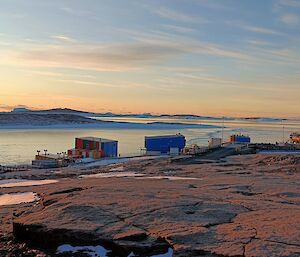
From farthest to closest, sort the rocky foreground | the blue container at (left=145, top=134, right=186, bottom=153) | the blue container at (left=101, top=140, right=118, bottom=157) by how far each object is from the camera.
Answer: the blue container at (left=145, top=134, right=186, bottom=153) < the blue container at (left=101, top=140, right=118, bottom=157) < the rocky foreground

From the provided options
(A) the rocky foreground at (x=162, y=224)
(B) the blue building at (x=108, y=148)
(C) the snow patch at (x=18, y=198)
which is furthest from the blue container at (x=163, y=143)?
(A) the rocky foreground at (x=162, y=224)

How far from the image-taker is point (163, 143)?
48.0 metres

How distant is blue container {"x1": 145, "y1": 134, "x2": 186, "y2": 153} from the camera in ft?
152

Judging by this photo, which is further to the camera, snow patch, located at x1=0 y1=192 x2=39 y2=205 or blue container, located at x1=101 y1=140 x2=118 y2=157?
blue container, located at x1=101 y1=140 x2=118 y2=157

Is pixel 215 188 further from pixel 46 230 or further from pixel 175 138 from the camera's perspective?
pixel 175 138

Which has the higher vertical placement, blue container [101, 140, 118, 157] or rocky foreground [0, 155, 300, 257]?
rocky foreground [0, 155, 300, 257]

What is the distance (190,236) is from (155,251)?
0.64 metres

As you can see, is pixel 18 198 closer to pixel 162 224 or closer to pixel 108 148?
pixel 162 224

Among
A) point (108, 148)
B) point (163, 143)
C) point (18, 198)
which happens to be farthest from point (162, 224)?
point (163, 143)

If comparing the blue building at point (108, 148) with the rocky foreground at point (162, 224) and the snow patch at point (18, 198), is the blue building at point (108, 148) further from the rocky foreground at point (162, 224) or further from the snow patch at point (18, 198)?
the rocky foreground at point (162, 224)

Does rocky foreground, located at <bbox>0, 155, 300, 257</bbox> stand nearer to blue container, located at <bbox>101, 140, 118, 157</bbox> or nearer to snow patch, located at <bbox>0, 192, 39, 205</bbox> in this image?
snow patch, located at <bbox>0, 192, 39, 205</bbox>

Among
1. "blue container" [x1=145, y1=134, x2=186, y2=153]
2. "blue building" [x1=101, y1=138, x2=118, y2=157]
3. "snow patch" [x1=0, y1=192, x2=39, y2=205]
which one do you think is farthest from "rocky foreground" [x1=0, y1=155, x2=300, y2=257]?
"blue container" [x1=145, y1=134, x2=186, y2=153]

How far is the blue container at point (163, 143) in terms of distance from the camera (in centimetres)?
4631

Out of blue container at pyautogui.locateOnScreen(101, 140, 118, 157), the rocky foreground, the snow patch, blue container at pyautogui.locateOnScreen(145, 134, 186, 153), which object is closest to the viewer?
the rocky foreground
